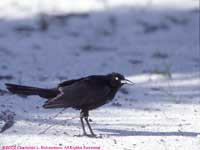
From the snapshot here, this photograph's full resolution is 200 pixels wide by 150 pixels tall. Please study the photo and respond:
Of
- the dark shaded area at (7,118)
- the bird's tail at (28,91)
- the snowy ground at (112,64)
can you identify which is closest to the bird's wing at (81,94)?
the bird's tail at (28,91)

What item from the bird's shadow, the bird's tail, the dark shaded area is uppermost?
the bird's tail

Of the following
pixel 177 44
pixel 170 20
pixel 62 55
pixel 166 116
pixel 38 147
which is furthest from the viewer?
pixel 170 20

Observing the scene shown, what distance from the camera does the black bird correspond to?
21.1 ft

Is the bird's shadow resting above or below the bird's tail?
below

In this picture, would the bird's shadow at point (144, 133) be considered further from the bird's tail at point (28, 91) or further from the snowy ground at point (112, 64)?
the bird's tail at point (28, 91)

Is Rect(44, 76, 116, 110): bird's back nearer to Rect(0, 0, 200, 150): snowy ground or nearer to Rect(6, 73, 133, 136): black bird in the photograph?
Rect(6, 73, 133, 136): black bird

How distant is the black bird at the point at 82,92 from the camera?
6.44 meters

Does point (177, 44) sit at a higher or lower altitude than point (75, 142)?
higher

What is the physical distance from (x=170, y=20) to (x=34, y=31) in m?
2.79

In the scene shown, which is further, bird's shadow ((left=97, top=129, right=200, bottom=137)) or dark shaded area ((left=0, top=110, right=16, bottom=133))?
bird's shadow ((left=97, top=129, right=200, bottom=137))

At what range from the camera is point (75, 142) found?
20.2ft

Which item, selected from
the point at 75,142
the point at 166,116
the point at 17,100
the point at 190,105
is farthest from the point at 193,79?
the point at 75,142

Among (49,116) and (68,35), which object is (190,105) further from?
(68,35)

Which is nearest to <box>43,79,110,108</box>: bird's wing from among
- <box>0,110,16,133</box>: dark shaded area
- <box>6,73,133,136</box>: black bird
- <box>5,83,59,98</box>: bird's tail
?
<box>6,73,133,136</box>: black bird
